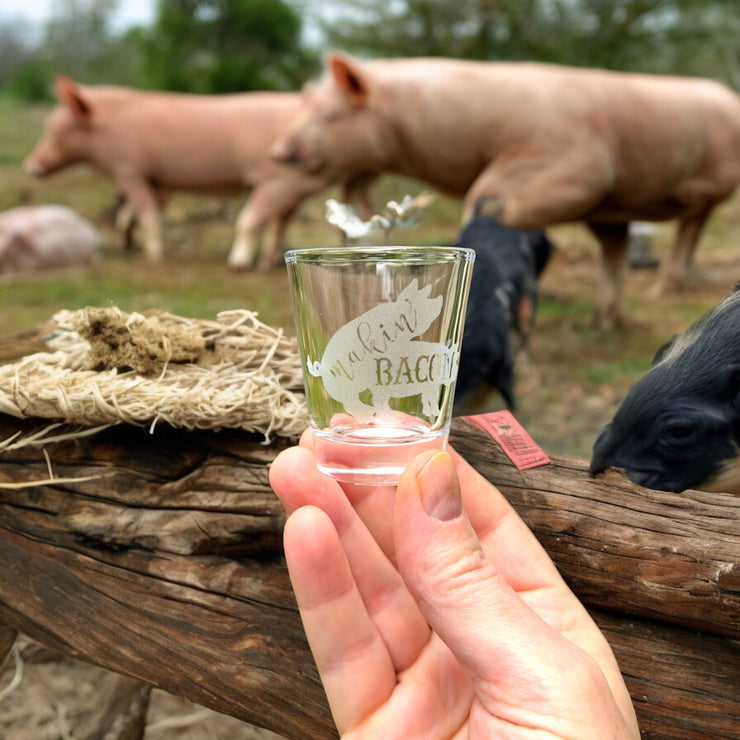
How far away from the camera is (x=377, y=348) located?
2.62ft

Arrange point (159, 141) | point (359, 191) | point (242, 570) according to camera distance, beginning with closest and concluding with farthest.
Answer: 1. point (242, 570)
2. point (359, 191)
3. point (159, 141)

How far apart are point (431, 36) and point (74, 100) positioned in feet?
13.3

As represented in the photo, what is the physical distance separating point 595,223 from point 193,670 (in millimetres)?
3835

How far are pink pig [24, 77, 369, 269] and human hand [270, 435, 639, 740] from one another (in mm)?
5956

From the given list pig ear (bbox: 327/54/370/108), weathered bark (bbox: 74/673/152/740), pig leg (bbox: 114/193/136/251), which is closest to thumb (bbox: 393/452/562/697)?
weathered bark (bbox: 74/673/152/740)

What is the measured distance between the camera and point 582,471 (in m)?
1.19

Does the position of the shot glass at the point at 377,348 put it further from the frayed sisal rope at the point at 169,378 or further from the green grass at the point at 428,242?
the green grass at the point at 428,242

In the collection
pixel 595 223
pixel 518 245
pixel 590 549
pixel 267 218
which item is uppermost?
pixel 590 549

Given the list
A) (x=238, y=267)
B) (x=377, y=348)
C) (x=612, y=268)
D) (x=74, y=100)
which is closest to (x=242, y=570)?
(x=377, y=348)

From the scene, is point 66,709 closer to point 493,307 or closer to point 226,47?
point 493,307

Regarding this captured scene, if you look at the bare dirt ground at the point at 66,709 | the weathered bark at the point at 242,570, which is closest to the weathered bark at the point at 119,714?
the bare dirt ground at the point at 66,709

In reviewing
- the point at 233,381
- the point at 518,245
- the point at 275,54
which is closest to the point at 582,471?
the point at 233,381

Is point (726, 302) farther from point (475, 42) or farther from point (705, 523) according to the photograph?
point (475, 42)

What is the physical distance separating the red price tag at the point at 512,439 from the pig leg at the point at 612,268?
3.38m
